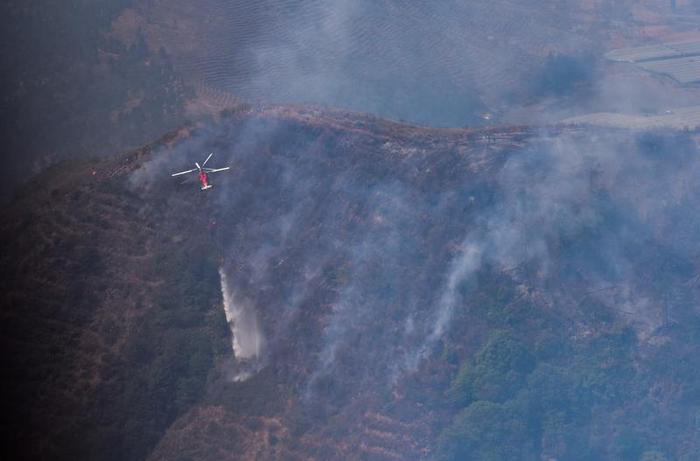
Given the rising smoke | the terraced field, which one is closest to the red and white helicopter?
the rising smoke

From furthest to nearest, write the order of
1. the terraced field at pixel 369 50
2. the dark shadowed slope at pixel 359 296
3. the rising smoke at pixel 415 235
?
the terraced field at pixel 369 50
the rising smoke at pixel 415 235
the dark shadowed slope at pixel 359 296

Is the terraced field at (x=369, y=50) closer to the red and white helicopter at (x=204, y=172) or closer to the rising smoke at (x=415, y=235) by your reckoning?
the rising smoke at (x=415, y=235)

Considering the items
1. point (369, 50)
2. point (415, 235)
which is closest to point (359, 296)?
point (415, 235)

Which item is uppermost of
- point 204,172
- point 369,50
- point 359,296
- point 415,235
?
point 204,172

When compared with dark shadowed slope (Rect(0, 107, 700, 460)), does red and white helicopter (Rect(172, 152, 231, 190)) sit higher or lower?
higher

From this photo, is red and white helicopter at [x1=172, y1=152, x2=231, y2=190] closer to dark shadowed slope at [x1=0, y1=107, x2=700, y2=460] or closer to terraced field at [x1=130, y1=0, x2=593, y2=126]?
dark shadowed slope at [x1=0, y1=107, x2=700, y2=460]

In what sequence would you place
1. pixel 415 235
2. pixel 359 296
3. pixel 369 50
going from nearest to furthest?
pixel 359 296, pixel 415 235, pixel 369 50

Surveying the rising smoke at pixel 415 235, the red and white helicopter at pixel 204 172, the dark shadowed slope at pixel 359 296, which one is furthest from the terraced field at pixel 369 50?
the red and white helicopter at pixel 204 172

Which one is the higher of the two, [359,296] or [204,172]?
[204,172]

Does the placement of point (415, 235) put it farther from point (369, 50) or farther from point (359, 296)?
point (369, 50)
